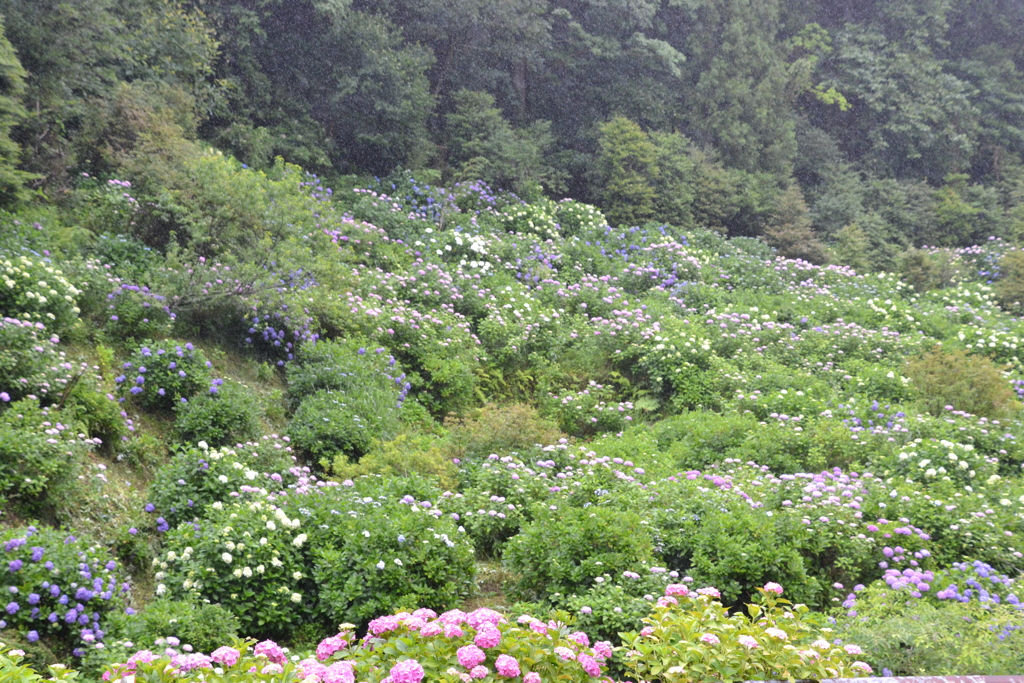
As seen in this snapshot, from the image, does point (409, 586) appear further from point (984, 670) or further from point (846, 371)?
point (846, 371)

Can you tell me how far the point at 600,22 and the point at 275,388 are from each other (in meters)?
11.6

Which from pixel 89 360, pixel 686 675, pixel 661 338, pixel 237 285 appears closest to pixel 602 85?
pixel 661 338

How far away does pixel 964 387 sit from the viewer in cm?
733

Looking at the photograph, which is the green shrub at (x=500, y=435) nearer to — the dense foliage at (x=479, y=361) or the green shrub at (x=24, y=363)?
the dense foliage at (x=479, y=361)

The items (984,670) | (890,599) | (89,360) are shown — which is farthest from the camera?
(89,360)

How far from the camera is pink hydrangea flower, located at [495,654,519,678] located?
8.59 feet

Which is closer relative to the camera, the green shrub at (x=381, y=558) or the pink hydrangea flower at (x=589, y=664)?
the pink hydrangea flower at (x=589, y=664)

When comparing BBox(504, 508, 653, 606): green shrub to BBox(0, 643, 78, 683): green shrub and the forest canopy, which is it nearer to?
BBox(0, 643, 78, 683): green shrub

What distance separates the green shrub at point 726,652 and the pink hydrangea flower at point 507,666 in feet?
1.45

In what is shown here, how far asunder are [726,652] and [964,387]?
5.58 meters

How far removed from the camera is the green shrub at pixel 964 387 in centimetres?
725

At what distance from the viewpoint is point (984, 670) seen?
10.3 feet

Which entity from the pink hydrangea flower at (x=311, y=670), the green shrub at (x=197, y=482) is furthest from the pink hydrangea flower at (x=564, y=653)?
the green shrub at (x=197, y=482)

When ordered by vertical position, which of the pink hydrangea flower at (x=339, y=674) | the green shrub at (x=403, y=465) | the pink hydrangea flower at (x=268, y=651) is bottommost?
the green shrub at (x=403, y=465)
